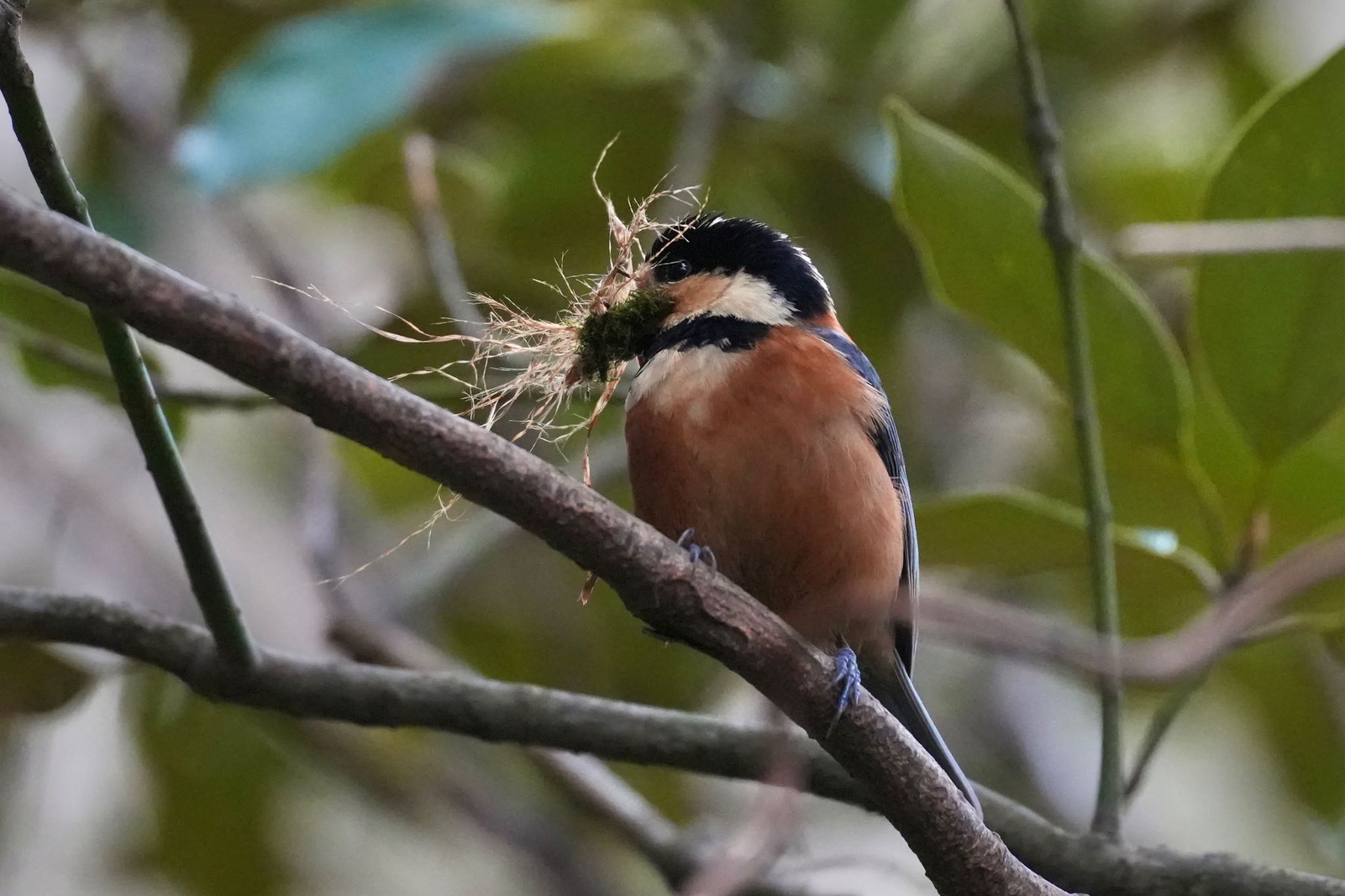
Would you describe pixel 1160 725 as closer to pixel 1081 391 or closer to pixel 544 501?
pixel 1081 391

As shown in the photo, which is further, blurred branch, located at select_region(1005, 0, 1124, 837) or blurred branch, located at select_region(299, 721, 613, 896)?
blurred branch, located at select_region(299, 721, 613, 896)

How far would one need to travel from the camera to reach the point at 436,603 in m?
3.11

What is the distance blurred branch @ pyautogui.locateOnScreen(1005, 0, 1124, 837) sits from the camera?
1829mm

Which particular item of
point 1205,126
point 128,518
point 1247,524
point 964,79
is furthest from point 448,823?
point 1205,126

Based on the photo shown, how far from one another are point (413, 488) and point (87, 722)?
4.94 ft

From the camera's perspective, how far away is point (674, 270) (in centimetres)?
237

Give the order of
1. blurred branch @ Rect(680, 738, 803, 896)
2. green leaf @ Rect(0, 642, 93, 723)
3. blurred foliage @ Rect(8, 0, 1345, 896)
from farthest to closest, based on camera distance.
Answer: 1. blurred foliage @ Rect(8, 0, 1345, 896)
2. green leaf @ Rect(0, 642, 93, 723)
3. blurred branch @ Rect(680, 738, 803, 896)

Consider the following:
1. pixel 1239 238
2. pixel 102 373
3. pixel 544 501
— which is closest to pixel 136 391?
pixel 544 501

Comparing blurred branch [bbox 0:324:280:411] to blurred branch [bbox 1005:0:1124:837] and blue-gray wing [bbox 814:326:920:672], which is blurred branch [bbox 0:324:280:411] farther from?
blurred branch [bbox 1005:0:1124:837]

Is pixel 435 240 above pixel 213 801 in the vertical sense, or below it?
above

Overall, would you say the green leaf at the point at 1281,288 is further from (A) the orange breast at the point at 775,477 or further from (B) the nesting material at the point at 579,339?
(B) the nesting material at the point at 579,339

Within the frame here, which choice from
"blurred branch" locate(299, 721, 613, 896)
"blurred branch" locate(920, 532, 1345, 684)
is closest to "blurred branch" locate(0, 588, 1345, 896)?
"blurred branch" locate(920, 532, 1345, 684)

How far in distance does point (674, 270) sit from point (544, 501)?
122 centimetres

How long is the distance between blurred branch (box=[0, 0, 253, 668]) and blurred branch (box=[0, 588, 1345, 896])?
0.06 m
